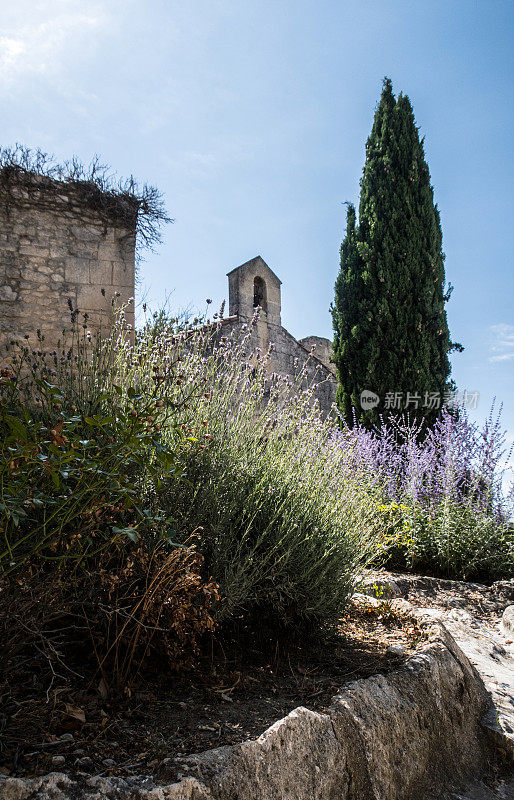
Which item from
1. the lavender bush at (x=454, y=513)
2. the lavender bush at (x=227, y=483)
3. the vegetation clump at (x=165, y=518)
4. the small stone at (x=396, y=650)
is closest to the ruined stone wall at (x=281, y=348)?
the lavender bush at (x=454, y=513)

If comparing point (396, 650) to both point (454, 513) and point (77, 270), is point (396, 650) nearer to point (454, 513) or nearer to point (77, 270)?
point (454, 513)

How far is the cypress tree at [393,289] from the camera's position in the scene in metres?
8.85

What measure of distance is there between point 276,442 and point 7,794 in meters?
1.86

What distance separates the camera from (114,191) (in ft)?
20.5

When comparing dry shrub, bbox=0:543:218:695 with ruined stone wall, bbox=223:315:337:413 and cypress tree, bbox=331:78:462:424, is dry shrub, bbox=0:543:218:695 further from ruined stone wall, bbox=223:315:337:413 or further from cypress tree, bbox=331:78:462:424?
ruined stone wall, bbox=223:315:337:413

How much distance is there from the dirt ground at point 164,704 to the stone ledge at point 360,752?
2.7 inches

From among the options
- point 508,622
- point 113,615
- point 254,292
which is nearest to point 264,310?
point 254,292

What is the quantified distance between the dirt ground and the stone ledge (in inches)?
2.7

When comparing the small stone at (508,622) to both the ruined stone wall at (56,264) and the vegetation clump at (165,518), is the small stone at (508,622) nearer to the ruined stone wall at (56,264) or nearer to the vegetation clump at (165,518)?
→ the vegetation clump at (165,518)

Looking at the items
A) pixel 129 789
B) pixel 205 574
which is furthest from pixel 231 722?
pixel 205 574

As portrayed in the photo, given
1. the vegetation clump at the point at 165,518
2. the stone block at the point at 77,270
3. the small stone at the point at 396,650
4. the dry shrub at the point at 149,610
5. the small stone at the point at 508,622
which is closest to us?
the vegetation clump at the point at 165,518

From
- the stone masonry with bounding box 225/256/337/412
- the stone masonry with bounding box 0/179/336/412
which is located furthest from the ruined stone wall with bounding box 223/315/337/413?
the stone masonry with bounding box 0/179/336/412

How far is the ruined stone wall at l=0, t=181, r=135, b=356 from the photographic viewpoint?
18.7ft

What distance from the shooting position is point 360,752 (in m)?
1.81
